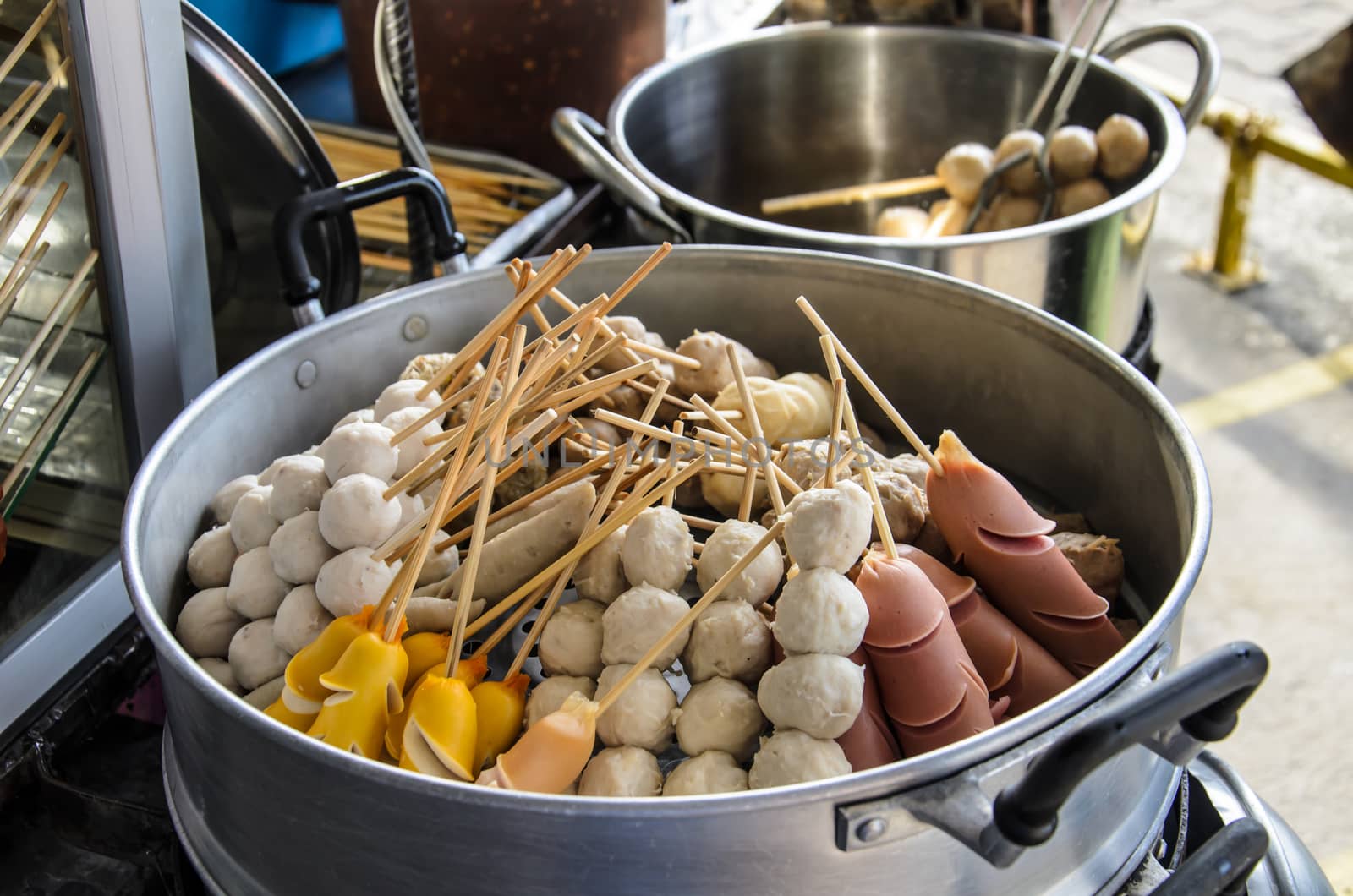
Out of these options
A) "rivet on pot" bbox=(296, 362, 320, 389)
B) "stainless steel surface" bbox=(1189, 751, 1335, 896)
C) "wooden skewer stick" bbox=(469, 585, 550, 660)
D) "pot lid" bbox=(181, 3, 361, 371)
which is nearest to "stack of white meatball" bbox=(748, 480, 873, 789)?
"wooden skewer stick" bbox=(469, 585, 550, 660)

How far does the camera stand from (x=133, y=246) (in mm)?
1142

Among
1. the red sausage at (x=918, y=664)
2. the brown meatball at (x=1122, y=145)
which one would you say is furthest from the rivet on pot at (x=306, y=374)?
the brown meatball at (x=1122, y=145)

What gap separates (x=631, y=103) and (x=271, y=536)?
3.04 ft

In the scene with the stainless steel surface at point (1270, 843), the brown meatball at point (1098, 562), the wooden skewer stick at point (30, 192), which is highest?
the wooden skewer stick at point (30, 192)

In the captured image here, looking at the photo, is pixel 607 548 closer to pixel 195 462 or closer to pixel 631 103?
pixel 195 462

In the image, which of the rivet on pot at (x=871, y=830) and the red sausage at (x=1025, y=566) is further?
the red sausage at (x=1025, y=566)

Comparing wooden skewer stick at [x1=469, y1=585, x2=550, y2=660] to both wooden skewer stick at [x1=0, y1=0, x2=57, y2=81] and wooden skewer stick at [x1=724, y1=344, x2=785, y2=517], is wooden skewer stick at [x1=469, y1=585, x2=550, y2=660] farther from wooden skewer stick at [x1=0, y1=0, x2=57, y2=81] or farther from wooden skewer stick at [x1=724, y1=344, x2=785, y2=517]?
wooden skewer stick at [x1=0, y1=0, x2=57, y2=81]

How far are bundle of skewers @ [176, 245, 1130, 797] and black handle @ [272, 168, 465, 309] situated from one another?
0.54 ft

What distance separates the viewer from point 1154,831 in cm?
88

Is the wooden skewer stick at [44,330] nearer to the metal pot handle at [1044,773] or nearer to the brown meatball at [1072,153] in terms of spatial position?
the metal pot handle at [1044,773]

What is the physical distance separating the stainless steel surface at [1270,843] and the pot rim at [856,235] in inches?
23.0

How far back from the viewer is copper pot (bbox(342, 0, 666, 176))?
1844mm

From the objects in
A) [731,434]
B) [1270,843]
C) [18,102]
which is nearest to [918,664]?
[731,434]

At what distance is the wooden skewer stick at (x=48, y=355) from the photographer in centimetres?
115
